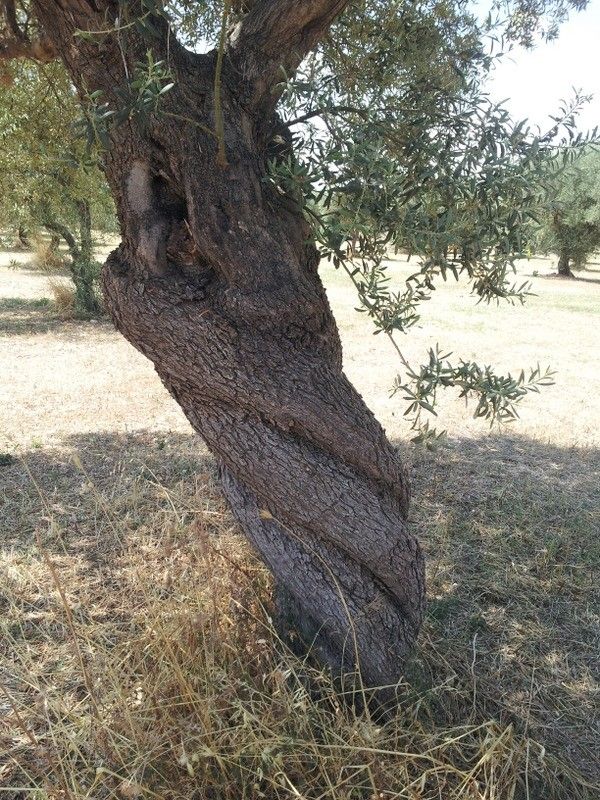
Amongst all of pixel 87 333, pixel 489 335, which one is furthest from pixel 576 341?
pixel 87 333

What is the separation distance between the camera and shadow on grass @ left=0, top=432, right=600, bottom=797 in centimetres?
284

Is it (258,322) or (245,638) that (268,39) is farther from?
(245,638)

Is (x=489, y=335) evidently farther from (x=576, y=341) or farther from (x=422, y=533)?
(x=422, y=533)

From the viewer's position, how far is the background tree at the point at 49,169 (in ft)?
15.8

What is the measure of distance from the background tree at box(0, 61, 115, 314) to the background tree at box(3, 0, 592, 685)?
0.39m

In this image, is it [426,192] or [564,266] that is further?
[564,266]

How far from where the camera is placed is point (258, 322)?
8.51 feet

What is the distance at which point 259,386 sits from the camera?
2.61 meters

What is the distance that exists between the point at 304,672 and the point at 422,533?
1.72m

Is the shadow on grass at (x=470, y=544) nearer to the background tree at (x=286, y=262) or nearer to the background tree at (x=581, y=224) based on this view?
the background tree at (x=286, y=262)

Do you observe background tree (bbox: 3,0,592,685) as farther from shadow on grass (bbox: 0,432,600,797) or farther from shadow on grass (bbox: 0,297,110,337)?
shadow on grass (bbox: 0,297,110,337)

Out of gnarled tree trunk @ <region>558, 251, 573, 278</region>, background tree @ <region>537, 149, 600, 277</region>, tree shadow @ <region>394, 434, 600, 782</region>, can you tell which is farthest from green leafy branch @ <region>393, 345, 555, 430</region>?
gnarled tree trunk @ <region>558, 251, 573, 278</region>

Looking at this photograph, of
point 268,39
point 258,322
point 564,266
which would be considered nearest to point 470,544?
point 258,322

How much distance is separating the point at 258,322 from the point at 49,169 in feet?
17.9
